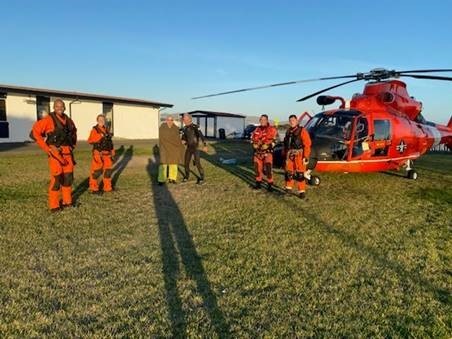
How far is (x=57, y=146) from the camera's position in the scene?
7102 mm

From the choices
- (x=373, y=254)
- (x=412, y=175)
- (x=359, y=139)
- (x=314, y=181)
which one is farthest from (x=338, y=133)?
(x=373, y=254)

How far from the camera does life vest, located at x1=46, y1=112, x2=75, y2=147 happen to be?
7.01 metres

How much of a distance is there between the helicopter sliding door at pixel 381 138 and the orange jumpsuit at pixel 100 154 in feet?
23.6

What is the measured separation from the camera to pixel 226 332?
317 centimetres

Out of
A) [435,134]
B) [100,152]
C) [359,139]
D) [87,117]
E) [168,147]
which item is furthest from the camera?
[87,117]

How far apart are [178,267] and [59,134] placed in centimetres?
401

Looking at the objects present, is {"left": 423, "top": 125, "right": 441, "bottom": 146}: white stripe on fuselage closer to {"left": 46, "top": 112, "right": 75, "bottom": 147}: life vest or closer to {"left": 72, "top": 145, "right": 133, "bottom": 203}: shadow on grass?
{"left": 72, "top": 145, "right": 133, "bottom": 203}: shadow on grass

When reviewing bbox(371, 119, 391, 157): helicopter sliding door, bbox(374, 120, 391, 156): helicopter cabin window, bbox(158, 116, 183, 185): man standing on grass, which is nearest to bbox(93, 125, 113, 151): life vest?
bbox(158, 116, 183, 185): man standing on grass

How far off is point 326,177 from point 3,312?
401 inches

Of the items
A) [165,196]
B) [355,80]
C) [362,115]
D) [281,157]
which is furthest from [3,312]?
[355,80]

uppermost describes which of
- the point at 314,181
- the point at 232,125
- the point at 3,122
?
the point at 232,125

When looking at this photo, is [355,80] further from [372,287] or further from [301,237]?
[372,287]

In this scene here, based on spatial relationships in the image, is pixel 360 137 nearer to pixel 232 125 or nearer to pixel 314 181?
pixel 314 181

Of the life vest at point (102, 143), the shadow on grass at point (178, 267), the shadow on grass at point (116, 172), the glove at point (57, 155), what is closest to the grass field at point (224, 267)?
the shadow on grass at point (178, 267)
